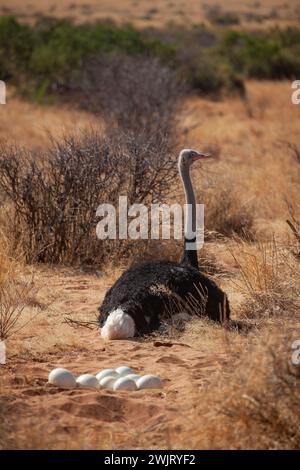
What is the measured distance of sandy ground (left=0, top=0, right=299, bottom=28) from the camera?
5062 cm

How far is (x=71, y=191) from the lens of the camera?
341 inches

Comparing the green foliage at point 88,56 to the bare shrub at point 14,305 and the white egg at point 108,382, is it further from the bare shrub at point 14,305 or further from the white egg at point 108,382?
the white egg at point 108,382

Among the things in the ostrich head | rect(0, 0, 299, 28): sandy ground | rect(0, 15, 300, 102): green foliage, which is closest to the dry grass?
the ostrich head

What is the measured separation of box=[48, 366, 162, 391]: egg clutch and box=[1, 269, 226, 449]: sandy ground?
0.06 meters

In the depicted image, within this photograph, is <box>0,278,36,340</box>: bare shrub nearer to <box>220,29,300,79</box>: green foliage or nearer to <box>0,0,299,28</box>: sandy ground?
<box>220,29,300,79</box>: green foliage

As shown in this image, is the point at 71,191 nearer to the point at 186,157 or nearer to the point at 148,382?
the point at 186,157

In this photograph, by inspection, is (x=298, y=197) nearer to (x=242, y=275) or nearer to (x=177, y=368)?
(x=242, y=275)

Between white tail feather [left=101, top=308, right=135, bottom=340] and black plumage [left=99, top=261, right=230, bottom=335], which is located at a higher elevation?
black plumage [left=99, top=261, right=230, bottom=335]

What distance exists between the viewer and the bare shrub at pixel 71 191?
8586 millimetres

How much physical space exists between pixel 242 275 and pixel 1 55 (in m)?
14.7

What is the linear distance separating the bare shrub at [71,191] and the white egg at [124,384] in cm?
328

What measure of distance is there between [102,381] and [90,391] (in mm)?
138

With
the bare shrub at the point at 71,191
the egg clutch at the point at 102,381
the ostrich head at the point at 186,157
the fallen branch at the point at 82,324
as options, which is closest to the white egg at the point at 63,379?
the egg clutch at the point at 102,381

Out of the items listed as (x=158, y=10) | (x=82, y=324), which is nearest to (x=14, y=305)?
(x=82, y=324)
